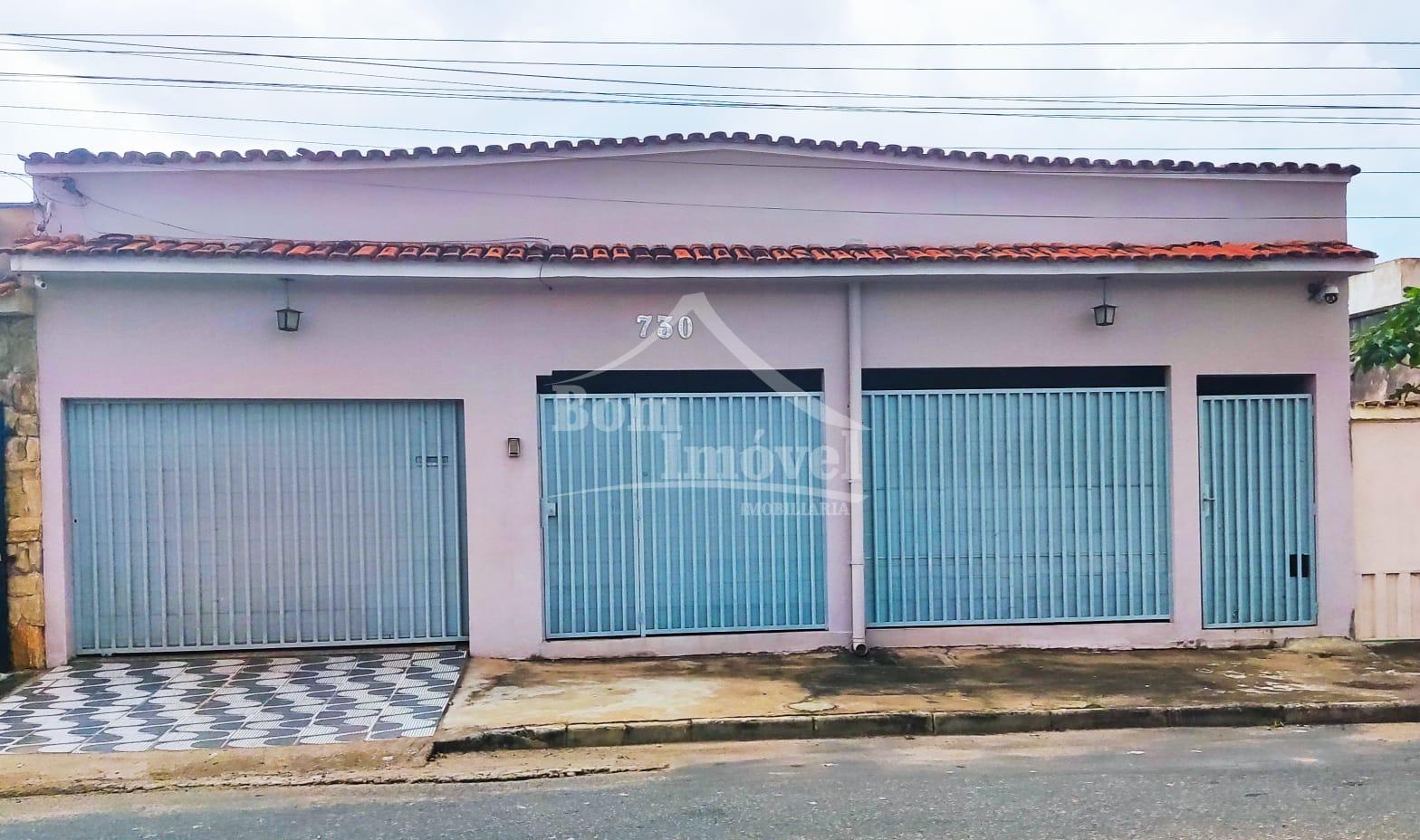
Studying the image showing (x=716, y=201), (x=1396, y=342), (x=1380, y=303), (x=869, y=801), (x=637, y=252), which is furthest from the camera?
(x=1380, y=303)

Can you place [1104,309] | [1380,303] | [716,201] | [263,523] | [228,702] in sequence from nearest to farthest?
[228,702], [263,523], [1104,309], [716,201], [1380,303]

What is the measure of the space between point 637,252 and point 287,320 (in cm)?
262

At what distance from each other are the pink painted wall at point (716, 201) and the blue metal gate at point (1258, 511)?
5.33 feet

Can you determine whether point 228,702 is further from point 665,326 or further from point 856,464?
point 856,464

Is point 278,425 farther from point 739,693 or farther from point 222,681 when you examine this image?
point 739,693

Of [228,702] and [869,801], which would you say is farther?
[228,702]

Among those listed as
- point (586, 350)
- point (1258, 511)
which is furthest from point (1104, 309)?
point (586, 350)

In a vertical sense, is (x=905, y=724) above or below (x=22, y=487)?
below

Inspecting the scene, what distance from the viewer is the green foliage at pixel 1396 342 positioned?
959 cm

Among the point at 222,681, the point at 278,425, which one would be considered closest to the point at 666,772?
the point at 222,681

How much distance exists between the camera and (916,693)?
268 inches

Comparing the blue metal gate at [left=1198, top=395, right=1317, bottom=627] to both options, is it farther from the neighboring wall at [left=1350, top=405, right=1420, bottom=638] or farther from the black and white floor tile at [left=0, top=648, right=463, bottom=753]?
the black and white floor tile at [left=0, top=648, right=463, bottom=753]

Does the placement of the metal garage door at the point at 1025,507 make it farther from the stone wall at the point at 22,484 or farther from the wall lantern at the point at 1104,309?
the stone wall at the point at 22,484

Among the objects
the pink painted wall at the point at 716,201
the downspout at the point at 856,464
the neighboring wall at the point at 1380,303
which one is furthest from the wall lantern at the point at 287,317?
the neighboring wall at the point at 1380,303
